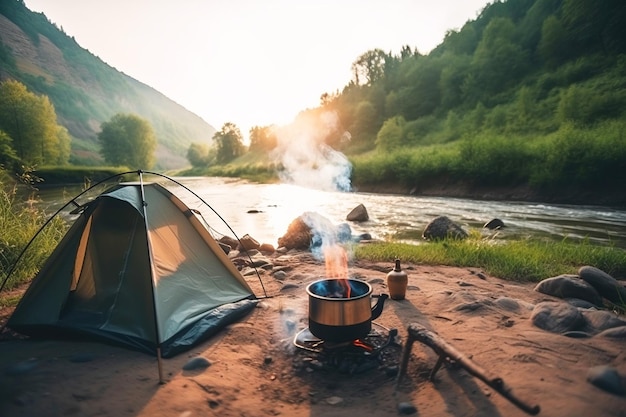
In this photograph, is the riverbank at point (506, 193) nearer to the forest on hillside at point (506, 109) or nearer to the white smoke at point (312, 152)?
the forest on hillside at point (506, 109)

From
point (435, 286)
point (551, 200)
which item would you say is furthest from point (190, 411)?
point (551, 200)

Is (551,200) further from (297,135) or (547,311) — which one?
(547,311)

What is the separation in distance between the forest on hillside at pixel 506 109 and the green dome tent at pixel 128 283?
65.8 ft

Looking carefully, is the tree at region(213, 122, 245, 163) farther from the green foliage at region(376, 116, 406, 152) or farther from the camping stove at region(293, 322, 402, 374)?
the camping stove at region(293, 322, 402, 374)

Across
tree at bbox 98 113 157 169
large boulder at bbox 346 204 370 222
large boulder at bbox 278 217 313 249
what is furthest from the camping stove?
tree at bbox 98 113 157 169

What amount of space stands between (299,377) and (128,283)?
2.59m

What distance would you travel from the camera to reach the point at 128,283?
4.54 m

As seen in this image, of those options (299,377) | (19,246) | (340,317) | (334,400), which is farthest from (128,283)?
(19,246)

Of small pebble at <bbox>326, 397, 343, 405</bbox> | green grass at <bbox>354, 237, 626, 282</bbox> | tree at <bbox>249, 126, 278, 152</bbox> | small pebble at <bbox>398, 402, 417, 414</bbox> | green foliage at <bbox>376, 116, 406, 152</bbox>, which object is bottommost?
small pebble at <bbox>326, 397, 343, 405</bbox>

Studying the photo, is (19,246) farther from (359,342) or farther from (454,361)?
(454,361)

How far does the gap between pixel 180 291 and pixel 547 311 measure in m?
4.81

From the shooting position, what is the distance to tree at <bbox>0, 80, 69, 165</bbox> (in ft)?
141

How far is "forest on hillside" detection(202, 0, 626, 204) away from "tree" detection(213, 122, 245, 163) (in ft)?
36.8

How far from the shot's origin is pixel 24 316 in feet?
15.1
